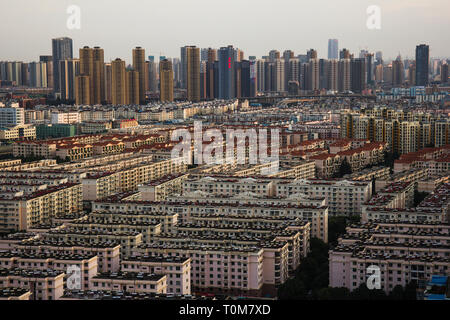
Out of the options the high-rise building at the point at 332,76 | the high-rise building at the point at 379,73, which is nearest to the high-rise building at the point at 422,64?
the high-rise building at the point at 332,76

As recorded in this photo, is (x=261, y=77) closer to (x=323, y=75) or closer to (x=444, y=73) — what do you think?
(x=323, y=75)

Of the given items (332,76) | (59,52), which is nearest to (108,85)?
(59,52)

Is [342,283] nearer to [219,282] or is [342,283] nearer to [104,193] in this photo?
[219,282]

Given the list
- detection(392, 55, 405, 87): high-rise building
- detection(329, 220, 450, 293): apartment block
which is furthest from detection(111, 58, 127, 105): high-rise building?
detection(329, 220, 450, 293): apartment block

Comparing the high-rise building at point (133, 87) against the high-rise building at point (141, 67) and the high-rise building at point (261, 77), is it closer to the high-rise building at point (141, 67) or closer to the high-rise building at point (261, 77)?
the high-rise building at point (141, 67)

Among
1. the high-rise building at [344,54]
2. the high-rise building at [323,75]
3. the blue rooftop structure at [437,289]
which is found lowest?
the blue rooftop structure at [437,289]
